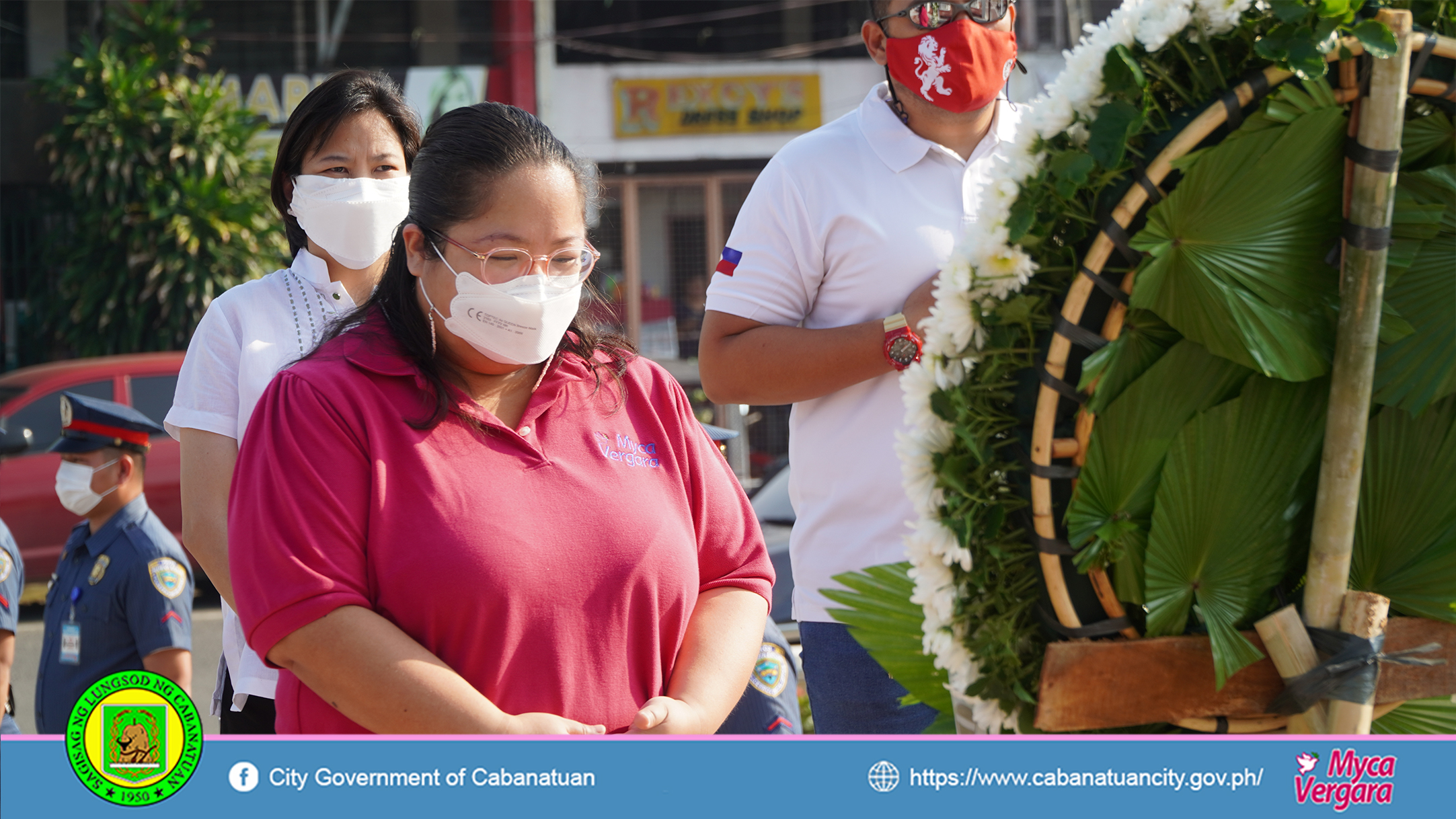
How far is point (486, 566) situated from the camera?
1.52 metres

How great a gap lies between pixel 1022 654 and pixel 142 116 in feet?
40.4

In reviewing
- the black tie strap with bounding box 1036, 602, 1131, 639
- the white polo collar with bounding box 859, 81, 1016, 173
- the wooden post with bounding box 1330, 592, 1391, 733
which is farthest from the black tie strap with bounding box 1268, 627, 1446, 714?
the white polo collar with bounding box 859, 81, 1016, 173

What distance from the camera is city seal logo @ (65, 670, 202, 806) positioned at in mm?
1218

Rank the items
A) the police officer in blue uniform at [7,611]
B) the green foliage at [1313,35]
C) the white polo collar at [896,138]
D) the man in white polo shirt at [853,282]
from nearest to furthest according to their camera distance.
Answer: the green foliage at [1313,35]
the man in white polo shirt at [853,282]
the white polo collar at [896,138]
the police officer in blue uniform at [7,611]

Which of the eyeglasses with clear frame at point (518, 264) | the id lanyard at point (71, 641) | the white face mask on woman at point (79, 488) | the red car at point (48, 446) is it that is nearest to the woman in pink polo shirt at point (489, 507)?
the eyeglasses with clear frame at point (518, 264)

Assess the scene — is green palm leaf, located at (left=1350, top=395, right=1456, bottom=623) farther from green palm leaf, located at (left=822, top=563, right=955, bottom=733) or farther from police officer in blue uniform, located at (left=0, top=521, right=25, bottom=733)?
police officer in blue uniform, located at (left=0, top=521, right=25, bottom=733)

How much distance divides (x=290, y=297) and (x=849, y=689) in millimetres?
1211

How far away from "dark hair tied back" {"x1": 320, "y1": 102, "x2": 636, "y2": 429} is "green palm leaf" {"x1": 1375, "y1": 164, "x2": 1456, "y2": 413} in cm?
101

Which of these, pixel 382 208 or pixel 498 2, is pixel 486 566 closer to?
pixel 382 208

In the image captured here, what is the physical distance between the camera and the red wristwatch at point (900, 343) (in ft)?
5.97

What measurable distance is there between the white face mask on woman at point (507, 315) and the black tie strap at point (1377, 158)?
99cm

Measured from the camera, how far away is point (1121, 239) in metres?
1.08

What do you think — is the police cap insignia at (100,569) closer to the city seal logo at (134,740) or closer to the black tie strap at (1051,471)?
the city seal logo at (134,740)
